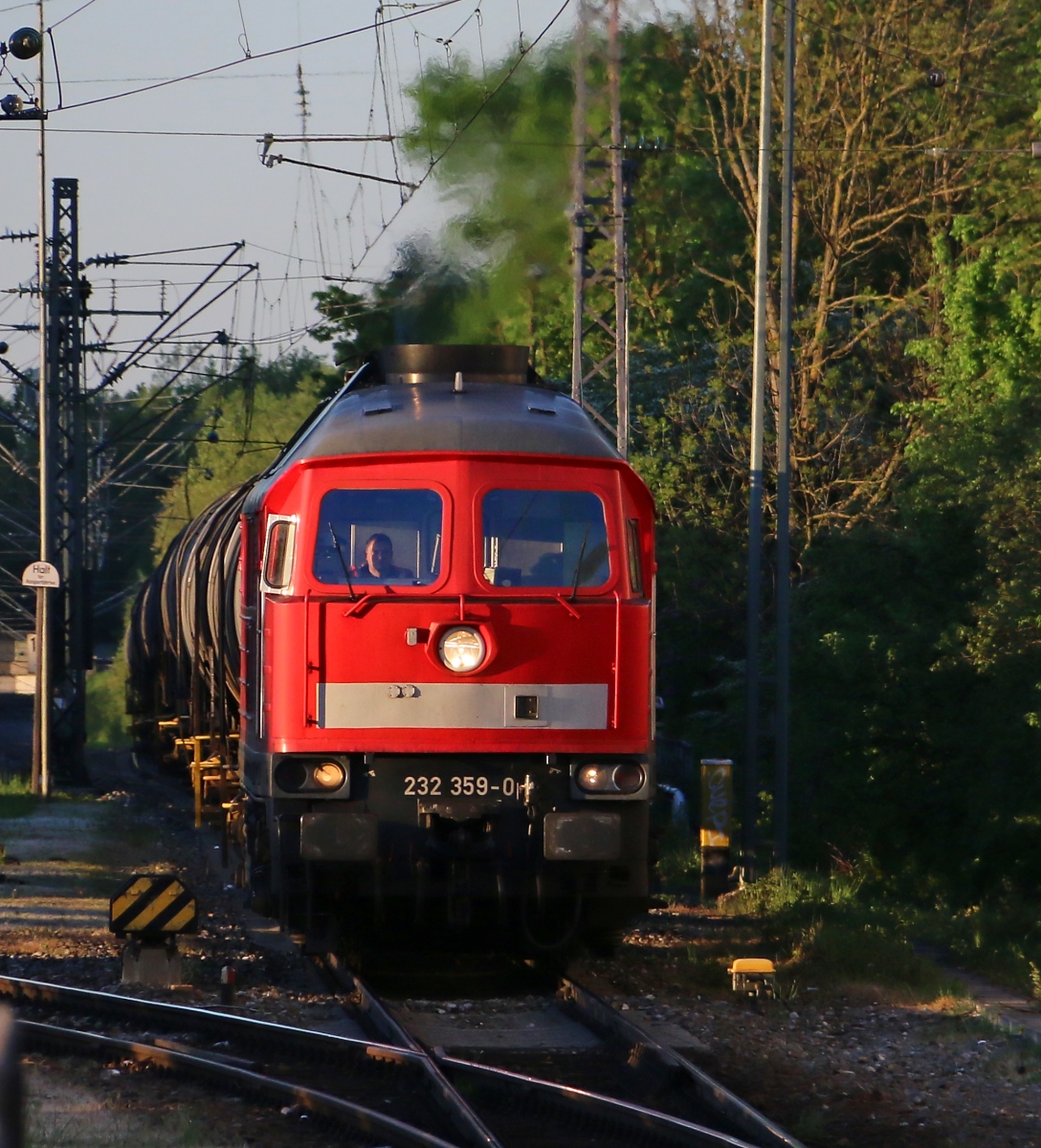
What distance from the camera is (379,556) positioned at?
31.2 ft

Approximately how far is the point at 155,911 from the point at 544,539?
3.19 metres

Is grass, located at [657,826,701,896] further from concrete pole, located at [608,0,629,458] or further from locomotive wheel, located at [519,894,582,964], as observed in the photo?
locomotive wheel, located at [519,894,582,964]

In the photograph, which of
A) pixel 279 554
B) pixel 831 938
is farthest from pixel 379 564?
pixel 831 938

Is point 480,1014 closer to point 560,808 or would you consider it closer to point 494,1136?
point 560,808

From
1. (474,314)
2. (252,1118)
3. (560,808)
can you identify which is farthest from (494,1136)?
(474,314)

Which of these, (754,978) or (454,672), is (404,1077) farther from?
(754,978)

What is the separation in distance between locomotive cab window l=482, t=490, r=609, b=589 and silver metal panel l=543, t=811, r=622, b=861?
4.16 ft

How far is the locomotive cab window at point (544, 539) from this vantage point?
9.49 metres

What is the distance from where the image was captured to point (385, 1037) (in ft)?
28.3

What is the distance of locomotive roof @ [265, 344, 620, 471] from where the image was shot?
31.7ft

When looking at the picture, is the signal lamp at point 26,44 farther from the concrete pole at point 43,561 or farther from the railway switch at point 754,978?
the railway switch at point 754,978

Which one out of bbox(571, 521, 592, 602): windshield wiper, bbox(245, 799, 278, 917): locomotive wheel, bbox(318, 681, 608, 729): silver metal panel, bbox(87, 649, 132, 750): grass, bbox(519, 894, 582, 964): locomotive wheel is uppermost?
bbox(571, 521, 592, 602): windshield wiper

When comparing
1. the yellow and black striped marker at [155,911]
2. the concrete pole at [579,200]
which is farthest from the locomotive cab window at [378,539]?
the concrete pole at [579,200]

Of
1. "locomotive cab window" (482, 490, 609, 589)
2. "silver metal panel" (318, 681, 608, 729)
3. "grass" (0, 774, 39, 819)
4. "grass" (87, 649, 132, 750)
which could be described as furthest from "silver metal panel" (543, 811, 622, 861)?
"grass" (87, 649, 132, 750)
